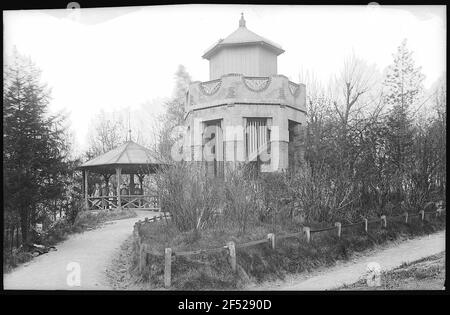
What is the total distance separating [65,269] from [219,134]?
346cm

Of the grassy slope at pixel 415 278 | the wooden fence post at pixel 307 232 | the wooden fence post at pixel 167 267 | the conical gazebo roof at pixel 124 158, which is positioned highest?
the conical gazebo roof at pixel 124 158

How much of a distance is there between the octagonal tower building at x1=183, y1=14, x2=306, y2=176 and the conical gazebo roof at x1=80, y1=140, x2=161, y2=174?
1.01 metres

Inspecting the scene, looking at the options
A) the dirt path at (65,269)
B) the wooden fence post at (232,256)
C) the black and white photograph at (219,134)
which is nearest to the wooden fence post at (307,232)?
the black and white photograph at (219,134)

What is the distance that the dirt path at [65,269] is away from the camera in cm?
665

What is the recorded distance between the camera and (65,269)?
6.76 metres

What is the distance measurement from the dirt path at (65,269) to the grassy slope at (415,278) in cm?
405

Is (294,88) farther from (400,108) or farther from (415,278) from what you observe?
(415,278)

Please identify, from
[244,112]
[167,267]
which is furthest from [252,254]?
[244,112]

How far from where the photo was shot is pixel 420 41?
22.4ft

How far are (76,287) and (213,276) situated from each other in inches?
90.0

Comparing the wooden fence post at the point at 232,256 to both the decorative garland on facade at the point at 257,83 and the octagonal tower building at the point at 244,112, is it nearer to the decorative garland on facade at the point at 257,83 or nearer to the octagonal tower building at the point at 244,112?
the octagonal tower building at the point at 244,112

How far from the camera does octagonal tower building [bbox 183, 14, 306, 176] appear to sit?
286 inches

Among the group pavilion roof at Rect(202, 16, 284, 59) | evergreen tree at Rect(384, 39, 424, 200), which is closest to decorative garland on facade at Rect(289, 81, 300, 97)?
pavilion roof at Rect(202, 16, 284, 59)

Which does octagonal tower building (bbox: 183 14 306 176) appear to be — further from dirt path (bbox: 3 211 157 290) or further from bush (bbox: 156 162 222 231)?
dirt path (bbox: 3 211 157 290)
